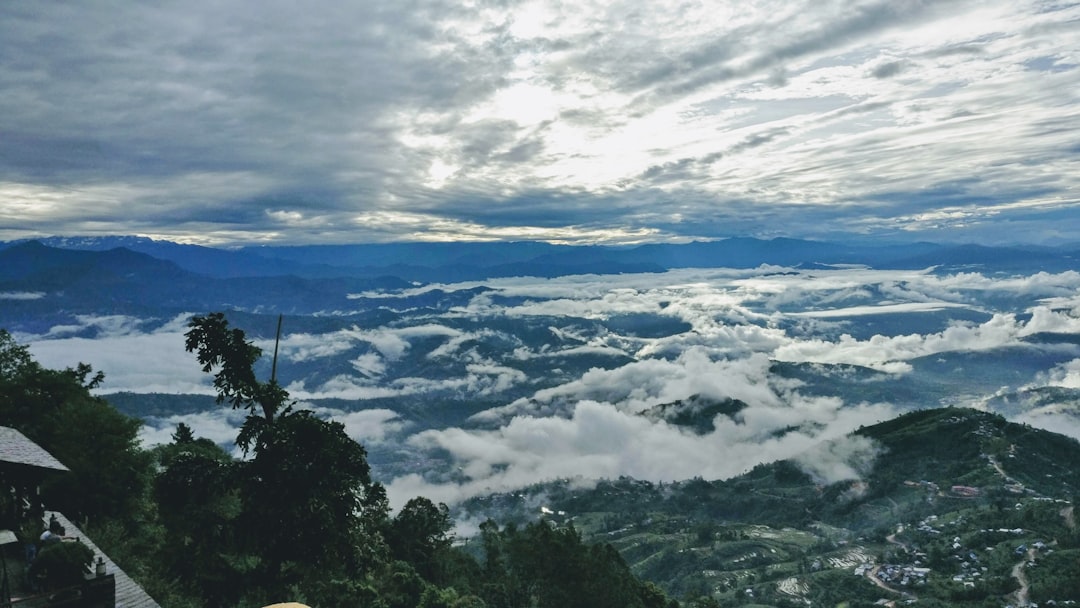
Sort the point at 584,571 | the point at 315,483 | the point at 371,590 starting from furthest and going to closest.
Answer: the point at 584,571, the point at 371,590, the point at 315,483

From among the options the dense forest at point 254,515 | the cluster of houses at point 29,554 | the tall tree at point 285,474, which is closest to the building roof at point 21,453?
the cluster of houses at point 29,554

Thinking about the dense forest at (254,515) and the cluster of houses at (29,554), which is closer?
the cluster of houses at (29,554)

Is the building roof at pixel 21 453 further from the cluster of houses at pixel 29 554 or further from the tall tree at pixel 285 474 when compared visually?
the tall tree at pixel 285 474

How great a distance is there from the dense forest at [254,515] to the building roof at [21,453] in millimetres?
1384

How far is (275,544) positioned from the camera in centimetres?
2228

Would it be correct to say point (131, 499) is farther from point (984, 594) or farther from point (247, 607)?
point (984, 594)

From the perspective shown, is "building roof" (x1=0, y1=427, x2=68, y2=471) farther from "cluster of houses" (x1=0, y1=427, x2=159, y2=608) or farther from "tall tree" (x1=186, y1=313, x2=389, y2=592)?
"tall tree" (x1=186, y1=313, x2=389, y2=592)

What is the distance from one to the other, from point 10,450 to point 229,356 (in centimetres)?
851

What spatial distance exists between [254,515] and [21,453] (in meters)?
9.02

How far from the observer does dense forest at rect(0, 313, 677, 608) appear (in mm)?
21906

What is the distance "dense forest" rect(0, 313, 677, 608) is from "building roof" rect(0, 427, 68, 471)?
138 cm

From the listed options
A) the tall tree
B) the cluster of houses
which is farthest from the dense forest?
the cluster of houses

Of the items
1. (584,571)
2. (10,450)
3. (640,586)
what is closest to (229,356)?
(10,450)

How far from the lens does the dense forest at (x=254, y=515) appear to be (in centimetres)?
2191
